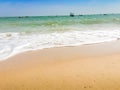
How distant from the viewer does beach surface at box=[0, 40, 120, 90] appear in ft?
12.0

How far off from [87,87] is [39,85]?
738mm

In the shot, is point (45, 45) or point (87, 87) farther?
point (45, 45)

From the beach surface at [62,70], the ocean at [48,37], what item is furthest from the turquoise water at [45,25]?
the beach surface at [62,70]

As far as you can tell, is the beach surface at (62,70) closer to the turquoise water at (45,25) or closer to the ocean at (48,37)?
the ocean at (48,37)

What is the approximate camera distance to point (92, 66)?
15.3ft

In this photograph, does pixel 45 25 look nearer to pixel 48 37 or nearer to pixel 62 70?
pixel 48 37

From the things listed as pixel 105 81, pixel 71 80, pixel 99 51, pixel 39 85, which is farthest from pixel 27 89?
pixel 99 51

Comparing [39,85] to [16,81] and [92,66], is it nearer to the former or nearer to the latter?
[16,81]

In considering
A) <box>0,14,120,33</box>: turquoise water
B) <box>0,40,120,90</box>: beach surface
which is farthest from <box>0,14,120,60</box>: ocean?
<box>0,40,120,90</box>: beach surface

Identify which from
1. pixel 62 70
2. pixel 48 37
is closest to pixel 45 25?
pixel 48 37

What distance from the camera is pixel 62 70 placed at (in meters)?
4.45

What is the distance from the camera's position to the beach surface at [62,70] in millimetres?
3666

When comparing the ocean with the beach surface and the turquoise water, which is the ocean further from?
the beach surface

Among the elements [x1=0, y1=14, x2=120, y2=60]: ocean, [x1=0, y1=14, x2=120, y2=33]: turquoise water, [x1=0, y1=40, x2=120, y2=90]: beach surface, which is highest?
[x1=0, y1=40, x2=120, y2=90]: beach surface
